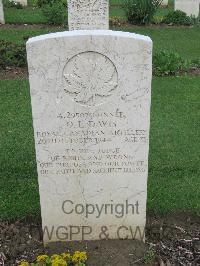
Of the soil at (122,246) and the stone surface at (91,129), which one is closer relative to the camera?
the stone surface at (91,129)

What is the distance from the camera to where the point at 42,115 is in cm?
373

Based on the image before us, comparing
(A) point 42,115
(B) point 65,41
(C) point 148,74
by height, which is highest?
(B) point 65,41

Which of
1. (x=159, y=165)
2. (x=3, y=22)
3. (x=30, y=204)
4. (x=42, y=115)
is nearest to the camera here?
(x=42, y=115)

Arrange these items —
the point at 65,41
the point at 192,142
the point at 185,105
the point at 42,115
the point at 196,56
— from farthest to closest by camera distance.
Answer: the point at 196,56 → the point at 185,105 → the point at 192,142 → the point at 42,115 → the point at 65,41

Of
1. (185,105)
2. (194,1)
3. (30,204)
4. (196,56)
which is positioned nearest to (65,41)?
(30,204)

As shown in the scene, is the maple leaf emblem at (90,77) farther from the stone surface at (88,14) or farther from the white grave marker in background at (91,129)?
the stone surface at (88,14)

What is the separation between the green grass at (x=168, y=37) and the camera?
11978mm

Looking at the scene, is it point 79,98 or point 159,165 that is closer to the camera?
point 79,98

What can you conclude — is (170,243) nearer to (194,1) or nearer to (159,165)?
(159,165)

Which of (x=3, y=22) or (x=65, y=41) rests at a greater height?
(x=65, y=41)

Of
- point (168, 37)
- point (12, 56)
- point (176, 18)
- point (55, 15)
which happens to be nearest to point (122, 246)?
point (12, 56)

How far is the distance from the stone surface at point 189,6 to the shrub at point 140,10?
1.79 m

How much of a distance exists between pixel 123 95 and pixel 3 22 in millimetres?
12062

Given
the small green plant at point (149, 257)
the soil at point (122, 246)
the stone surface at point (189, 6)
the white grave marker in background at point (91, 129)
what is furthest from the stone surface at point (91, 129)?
the stone surface at point (189, 6)
